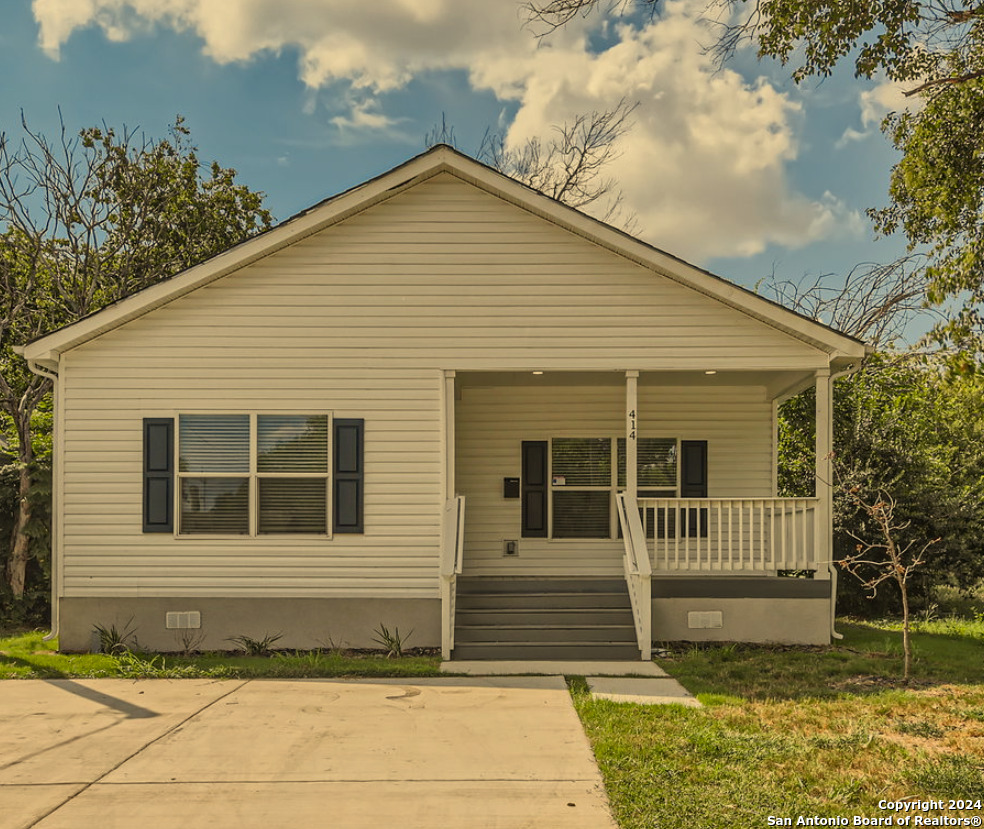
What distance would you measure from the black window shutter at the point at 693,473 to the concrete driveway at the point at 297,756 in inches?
181

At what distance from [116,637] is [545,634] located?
529 centimetres

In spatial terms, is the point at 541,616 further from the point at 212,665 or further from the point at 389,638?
the point at 212,665

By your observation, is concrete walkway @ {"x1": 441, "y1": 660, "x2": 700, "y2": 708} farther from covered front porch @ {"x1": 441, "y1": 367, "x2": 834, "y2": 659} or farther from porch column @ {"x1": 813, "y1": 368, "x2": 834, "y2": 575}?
porch column @ {"x1": 813, "y1": 368, "x2": 834, "y2": 575}

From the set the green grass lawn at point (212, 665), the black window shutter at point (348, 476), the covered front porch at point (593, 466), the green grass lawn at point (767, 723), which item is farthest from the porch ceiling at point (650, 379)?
the green grass lawn at point (212, 665)

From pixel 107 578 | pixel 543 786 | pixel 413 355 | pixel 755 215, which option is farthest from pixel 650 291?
pixel 755 215

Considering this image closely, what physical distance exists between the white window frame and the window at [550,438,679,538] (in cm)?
350

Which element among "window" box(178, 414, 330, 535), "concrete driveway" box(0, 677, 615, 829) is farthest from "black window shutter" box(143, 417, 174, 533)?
"concrete driveway" box(0, 677, 615, 829)

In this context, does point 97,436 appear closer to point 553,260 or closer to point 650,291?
point 553,260

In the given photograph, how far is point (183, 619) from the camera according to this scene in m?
10.5

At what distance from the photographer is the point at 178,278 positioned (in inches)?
411

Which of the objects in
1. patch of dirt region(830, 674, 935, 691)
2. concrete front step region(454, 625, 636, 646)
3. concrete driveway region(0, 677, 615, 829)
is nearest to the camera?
concrete driveway region(0, 677, 615, 829)

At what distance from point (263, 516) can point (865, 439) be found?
10.1 meters

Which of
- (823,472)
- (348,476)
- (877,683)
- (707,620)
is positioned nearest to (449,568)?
(348,476)

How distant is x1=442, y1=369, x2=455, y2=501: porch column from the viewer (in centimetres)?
1068
